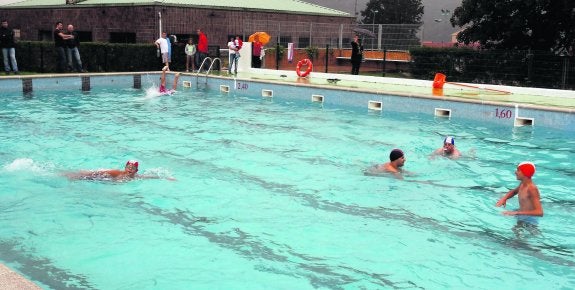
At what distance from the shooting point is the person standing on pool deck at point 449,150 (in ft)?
33.3

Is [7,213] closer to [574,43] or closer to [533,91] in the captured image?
[533,91]

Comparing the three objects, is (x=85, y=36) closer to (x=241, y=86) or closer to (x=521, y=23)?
(x=241, y=86)

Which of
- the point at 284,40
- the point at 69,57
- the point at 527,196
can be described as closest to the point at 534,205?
the point at 527,196

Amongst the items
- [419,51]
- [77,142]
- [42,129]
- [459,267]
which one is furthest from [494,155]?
[419,51]

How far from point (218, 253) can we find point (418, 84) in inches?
588

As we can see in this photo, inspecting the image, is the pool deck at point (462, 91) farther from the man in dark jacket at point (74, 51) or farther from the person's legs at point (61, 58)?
the person's legs at point (61, 58)

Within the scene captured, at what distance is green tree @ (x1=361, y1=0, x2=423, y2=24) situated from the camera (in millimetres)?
92062

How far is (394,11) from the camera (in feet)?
302

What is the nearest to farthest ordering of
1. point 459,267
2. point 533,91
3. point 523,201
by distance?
point 459,267 < point 523,201 < point 533,91

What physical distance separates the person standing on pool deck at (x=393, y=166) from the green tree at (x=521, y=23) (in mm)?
12601

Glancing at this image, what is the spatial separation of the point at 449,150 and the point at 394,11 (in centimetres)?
8540

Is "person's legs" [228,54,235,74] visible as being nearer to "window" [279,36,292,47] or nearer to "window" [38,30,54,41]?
A: "window" [279,36,292,47]

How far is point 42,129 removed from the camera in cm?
1308

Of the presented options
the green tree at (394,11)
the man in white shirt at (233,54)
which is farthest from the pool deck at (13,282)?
the green tree at (394,11)
